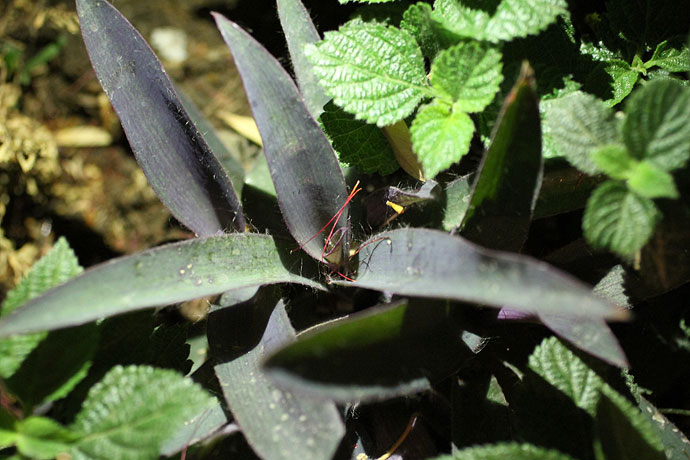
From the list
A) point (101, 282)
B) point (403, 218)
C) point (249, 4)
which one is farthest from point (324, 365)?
point (249, 4)

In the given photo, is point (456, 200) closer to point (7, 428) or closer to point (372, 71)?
point (372, 71)

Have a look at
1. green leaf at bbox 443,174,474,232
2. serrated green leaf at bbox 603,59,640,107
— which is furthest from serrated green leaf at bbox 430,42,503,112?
serrated green leaf at bbox 603,59,640,107

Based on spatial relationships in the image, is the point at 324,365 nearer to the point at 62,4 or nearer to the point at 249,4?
the point at 249,4

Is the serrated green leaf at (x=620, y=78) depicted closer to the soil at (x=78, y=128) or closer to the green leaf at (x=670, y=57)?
the green leaf at (x=670, y=57)

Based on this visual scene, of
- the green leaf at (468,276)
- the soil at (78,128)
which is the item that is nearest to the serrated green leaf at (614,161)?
the green leaf at (468,276)

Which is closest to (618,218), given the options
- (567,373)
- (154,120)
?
(567,373)

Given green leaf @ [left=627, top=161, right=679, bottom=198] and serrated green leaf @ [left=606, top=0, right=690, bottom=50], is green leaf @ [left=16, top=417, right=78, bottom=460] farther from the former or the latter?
serrated green leaf @ [left=606, top=0, right=690, bottom=50]
